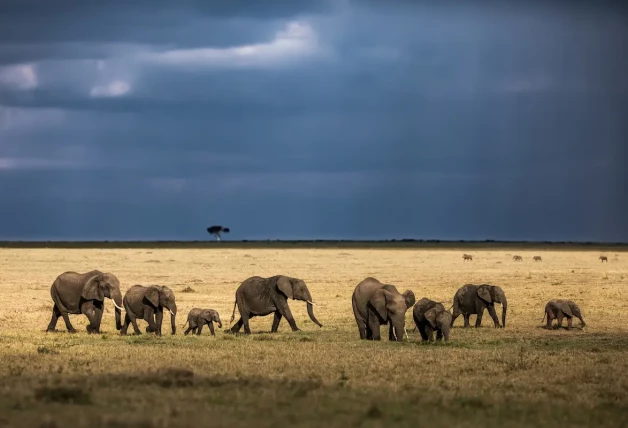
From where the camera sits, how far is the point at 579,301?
135ft

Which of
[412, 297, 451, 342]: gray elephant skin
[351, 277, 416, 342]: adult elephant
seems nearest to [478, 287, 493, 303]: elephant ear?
[412, 297, 451, 342]: gray elephant skin

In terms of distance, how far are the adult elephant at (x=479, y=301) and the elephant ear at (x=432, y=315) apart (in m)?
5.19

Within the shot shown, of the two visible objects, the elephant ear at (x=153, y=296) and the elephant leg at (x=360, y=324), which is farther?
the elephant ear at (x=153, y=296)

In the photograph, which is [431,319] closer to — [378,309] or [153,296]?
[378,309]

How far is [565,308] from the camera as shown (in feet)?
104

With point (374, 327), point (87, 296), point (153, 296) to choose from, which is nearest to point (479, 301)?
point (374, 327)

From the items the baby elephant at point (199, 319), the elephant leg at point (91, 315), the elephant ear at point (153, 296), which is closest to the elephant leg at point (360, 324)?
the baby elephant at point (199, 319)

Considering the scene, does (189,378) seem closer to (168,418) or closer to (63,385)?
(63,385)

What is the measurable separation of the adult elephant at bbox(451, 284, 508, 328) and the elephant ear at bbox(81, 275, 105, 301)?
11.1 m

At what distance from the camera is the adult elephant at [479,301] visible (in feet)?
107

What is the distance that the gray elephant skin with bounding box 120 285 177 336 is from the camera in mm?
29791

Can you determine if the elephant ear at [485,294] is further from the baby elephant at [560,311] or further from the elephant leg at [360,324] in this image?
the elephant leg at [360,324]

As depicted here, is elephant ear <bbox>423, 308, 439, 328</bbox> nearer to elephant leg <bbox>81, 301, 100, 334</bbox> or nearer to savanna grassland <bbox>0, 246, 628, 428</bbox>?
savanna grassland <bbox>0, 246, 628, 428</bbox>

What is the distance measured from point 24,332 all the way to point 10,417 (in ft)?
50.0
